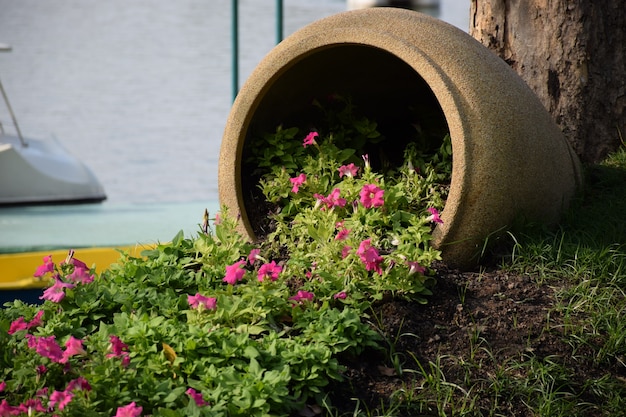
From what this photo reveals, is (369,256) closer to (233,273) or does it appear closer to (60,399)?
(233,273)

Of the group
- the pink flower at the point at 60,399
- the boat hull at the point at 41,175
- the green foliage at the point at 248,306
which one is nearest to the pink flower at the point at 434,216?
the green foliage at the point at 248,306

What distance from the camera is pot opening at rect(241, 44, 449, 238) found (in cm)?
354

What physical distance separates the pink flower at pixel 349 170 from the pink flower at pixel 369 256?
0.56 meters

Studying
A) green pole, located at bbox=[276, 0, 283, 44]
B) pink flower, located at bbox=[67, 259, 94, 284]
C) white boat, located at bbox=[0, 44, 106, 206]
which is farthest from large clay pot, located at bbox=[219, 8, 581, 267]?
white boat, located at bbox=[0, 44, 106, 206]

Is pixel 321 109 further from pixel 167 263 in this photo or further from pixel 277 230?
pixel 167 263

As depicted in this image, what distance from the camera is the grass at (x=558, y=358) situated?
2340 millimetres

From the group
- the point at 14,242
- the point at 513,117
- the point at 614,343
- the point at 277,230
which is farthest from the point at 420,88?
the point at 14,242

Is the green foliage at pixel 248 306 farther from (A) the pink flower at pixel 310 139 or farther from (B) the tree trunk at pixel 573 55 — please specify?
(B) the tree trunk at pixel 573 55

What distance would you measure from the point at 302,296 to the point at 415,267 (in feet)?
1.25

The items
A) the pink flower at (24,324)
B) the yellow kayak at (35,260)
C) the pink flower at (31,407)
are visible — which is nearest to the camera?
the pink flower at (31,407)

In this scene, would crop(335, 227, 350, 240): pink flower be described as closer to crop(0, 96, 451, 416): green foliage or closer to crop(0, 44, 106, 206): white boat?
crop(0, 96, 451, 416): green foliage

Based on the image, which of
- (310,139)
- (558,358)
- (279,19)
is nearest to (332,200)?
(310,139)

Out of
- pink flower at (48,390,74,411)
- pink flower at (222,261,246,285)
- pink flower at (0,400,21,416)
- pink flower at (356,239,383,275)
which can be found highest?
pink flower at (356,239,383,275)

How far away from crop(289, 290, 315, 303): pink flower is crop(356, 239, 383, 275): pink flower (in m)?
0.22
